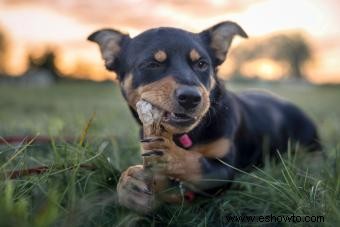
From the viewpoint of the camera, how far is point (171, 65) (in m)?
4.04

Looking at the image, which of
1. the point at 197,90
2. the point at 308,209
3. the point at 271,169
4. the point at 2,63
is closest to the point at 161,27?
the point at 197,90

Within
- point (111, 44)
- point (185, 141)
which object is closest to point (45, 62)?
point (111, 44)

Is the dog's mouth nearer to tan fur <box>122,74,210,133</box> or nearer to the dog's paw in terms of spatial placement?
tan fur <box>122,74,210,133</box>

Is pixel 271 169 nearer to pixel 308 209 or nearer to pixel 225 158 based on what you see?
pixel 225 158

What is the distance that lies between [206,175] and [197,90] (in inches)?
24.1

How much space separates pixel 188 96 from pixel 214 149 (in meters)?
0.65

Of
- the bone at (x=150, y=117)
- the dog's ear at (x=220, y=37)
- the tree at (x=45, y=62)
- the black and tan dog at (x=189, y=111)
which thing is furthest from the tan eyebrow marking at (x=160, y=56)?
the tree at (x=45, y=62)

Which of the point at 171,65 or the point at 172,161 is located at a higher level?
the point at 171,65

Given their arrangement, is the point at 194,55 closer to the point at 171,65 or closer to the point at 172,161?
the point at 171,65

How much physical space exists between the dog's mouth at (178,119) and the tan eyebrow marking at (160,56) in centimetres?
Result: 66

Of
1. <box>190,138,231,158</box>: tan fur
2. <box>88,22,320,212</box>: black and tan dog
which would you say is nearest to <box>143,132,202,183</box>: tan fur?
<box>88,22,320,212</box>: black and tan dog

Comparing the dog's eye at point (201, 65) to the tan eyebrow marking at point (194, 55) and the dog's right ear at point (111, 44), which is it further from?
the dog's right ear at point (111, 44)

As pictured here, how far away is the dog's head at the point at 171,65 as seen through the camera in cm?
359

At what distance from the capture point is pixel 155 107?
361cm
